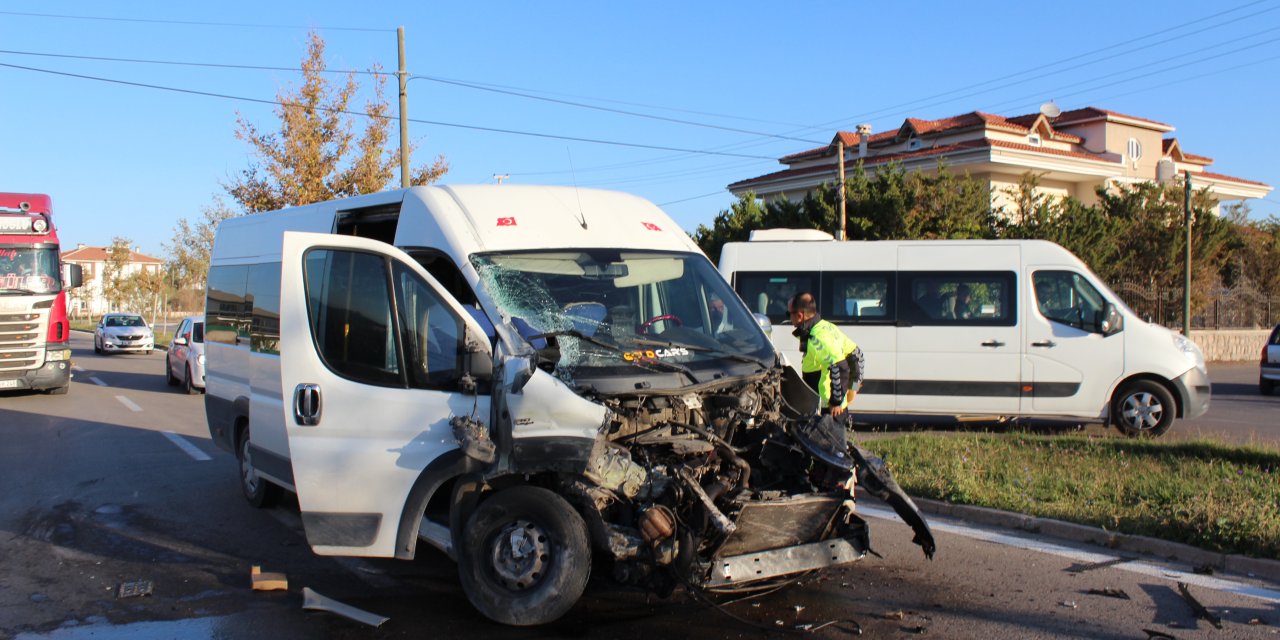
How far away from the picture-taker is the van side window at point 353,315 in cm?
570

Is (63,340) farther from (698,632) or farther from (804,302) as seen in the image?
(698,632)

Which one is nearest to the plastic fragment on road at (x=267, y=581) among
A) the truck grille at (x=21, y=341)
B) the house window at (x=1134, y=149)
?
the truck grille at (x=21, y=341)

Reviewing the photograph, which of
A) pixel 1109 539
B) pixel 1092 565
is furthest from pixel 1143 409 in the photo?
pixel 1092 565

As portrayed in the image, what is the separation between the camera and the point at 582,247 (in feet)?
21.1

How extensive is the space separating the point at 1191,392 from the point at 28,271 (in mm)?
18317

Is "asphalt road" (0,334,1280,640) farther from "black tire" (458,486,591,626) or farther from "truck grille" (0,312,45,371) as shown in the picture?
"truck grille" (0,312,45,371)

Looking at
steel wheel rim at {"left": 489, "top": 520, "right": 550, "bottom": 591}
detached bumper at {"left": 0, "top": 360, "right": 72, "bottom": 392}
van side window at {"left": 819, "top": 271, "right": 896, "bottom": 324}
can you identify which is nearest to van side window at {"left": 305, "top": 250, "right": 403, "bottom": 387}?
steel wheel rim at {"left": 489, "top": 520, "right": 550, "bottom": 591}

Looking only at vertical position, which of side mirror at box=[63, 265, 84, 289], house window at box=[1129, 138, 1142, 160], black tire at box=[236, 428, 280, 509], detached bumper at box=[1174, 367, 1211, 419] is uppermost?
house window at box=[1129, 138, 1142, 160]

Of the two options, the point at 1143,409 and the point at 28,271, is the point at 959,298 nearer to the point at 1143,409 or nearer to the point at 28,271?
the point at 1143,409

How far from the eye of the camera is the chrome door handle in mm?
5668

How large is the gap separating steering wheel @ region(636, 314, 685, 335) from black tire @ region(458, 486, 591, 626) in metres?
1.30

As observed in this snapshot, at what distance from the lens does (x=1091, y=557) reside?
6.80 metres

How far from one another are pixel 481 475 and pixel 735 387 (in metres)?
1.56

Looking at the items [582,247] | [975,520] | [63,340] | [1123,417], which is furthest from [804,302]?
[63,340]
